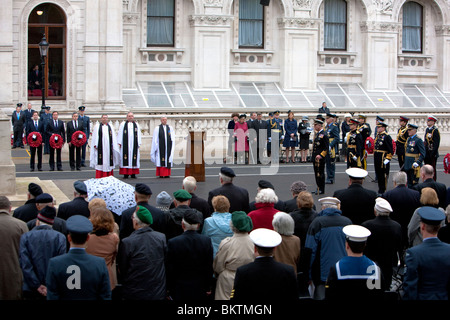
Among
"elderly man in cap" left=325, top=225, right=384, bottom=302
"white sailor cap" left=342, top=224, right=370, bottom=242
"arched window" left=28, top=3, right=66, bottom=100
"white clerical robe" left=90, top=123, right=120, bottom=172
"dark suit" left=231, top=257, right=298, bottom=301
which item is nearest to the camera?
"dark suit" left=231, top=257, right=298, bottom=301

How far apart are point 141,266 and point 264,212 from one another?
239cm

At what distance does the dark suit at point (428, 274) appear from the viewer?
7621 mm

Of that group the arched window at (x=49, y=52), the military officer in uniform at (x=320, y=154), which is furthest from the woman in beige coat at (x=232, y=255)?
the arched window at (x=49, y=52)

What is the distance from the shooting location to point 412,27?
38.0m

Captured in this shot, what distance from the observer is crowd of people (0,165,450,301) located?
6984 millimetres

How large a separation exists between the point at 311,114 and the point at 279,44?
528 cm

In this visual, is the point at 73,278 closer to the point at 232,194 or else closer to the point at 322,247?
Result: the point at 322,247

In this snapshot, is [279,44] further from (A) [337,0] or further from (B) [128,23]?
(B) [128,23]

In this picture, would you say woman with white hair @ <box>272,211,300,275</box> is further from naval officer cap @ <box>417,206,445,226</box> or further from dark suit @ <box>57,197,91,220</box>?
dark suit @ <box>57,197,91,220</box>

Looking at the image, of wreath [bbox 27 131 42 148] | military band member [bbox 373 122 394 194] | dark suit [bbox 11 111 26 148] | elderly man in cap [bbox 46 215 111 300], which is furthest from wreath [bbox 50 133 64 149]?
elderly man in cap [bbox 46 215 111 300]

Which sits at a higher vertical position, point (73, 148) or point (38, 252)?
point (73, 148)

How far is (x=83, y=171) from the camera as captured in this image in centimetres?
2359

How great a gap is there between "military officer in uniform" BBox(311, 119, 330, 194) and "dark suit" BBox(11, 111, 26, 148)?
12.7 meters

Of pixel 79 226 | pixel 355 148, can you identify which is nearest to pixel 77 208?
pixel 79 226
